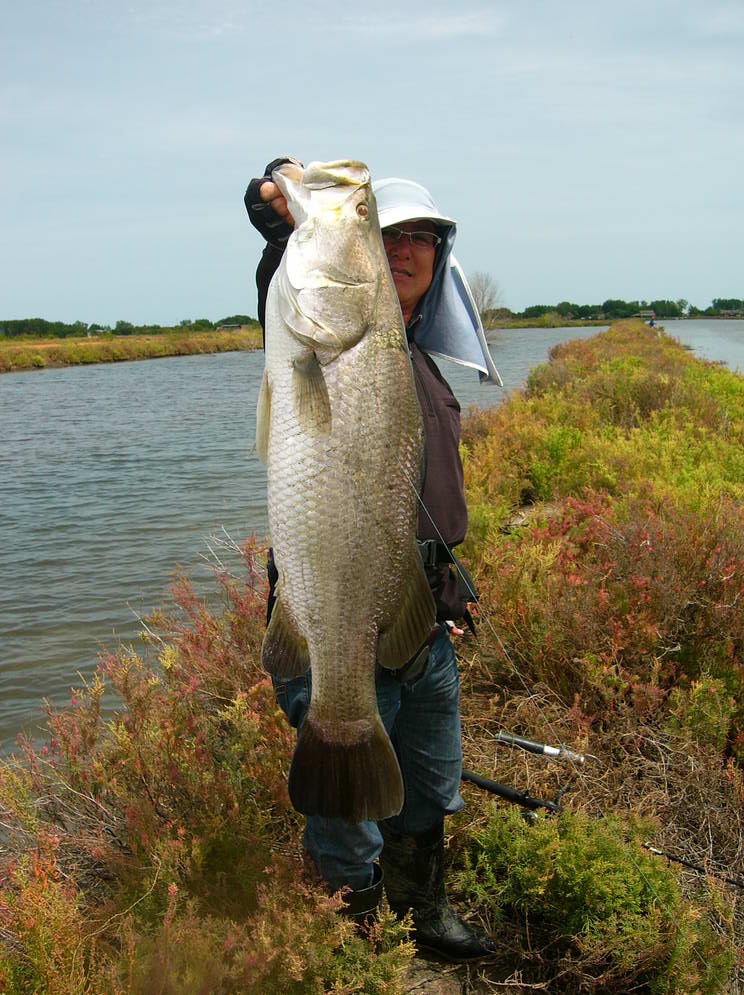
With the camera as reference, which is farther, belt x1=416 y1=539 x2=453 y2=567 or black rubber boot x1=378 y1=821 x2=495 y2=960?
black rubber boot x1=378 y1=821 x2=495 y2=960

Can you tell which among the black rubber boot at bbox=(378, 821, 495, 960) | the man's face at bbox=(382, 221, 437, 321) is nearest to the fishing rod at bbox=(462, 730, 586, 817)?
the black rubber boot at bbox=(378, 821, 495, 960)

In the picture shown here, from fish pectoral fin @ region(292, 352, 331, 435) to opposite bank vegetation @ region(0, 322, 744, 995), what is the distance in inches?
55.8

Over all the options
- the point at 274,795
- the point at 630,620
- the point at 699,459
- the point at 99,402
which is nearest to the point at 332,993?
the point at 274,795

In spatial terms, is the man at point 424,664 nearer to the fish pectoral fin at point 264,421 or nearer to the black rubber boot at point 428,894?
the black rubber boot at point 428,894

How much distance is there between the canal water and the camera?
7.03 metres

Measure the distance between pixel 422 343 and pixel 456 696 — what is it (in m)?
1.42

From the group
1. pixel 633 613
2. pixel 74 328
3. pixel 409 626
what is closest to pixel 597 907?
pixel 409 626

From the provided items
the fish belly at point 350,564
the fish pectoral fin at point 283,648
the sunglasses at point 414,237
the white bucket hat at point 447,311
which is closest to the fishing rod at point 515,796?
the fish belly at point 350,564

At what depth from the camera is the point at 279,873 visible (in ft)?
7.88

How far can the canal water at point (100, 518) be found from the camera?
7031 millimetres

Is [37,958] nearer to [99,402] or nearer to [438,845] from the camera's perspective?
[438,845]

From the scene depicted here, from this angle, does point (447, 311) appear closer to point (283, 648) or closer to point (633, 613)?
point (283, 648)

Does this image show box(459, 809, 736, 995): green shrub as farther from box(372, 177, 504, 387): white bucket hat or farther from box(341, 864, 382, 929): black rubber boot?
box(372, 177, 504, 387): white bucket hat

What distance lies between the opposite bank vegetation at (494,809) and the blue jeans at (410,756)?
0.51 ft
